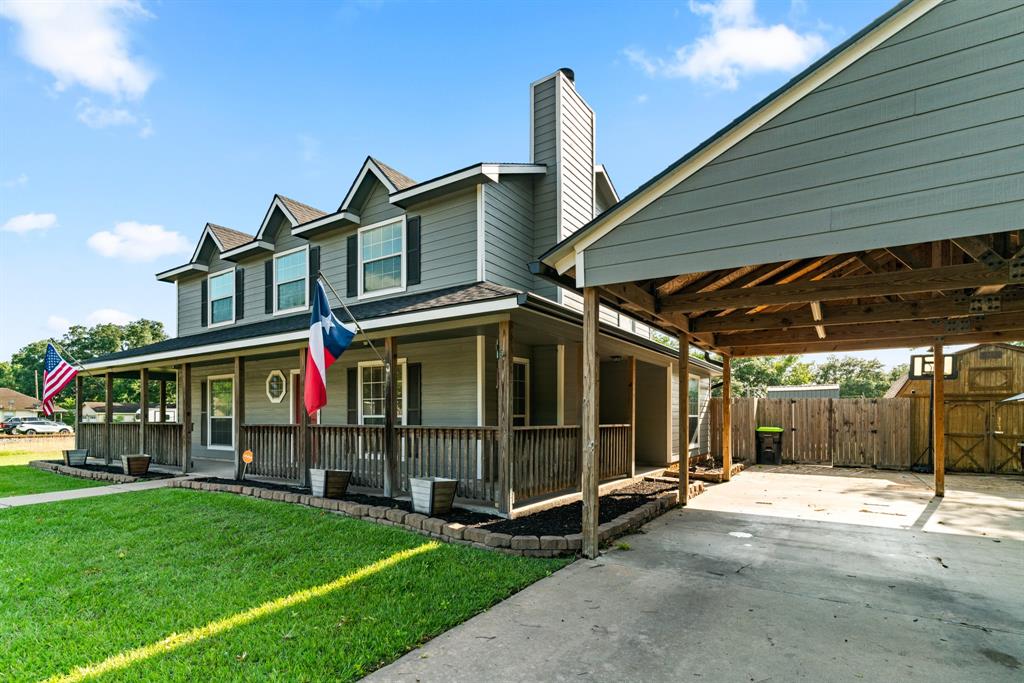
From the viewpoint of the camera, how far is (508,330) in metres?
6.92

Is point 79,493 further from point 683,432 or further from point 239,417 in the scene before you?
point 683,432

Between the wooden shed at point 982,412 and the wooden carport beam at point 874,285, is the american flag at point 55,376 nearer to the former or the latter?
the wooden carport beam at point 874,285

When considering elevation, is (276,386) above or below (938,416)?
above

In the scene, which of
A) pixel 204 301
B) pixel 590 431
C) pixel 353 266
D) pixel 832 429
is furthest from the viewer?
pixel 832 429

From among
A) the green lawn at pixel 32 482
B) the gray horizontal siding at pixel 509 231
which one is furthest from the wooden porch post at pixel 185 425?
the gray horizontal siding at pixel 509 231

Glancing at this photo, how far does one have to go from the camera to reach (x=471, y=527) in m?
6.18

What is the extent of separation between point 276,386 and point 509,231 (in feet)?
25.2

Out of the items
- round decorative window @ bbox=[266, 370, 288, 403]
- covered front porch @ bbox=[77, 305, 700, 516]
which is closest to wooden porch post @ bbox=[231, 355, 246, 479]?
covered front porch @ bbox=[77, 305, 700, 516]

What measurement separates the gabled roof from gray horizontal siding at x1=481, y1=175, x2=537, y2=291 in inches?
137

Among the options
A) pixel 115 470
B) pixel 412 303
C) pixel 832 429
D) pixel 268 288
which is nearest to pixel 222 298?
pixel 268 288

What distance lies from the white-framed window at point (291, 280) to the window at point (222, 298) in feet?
7.12

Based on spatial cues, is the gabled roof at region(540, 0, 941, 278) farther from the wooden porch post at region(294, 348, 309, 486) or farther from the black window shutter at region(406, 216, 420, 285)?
the wooden porch post at region(294, 348, 309, 486)

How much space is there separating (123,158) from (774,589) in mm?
19245

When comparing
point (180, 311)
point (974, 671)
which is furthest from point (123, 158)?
point (974, 671)
